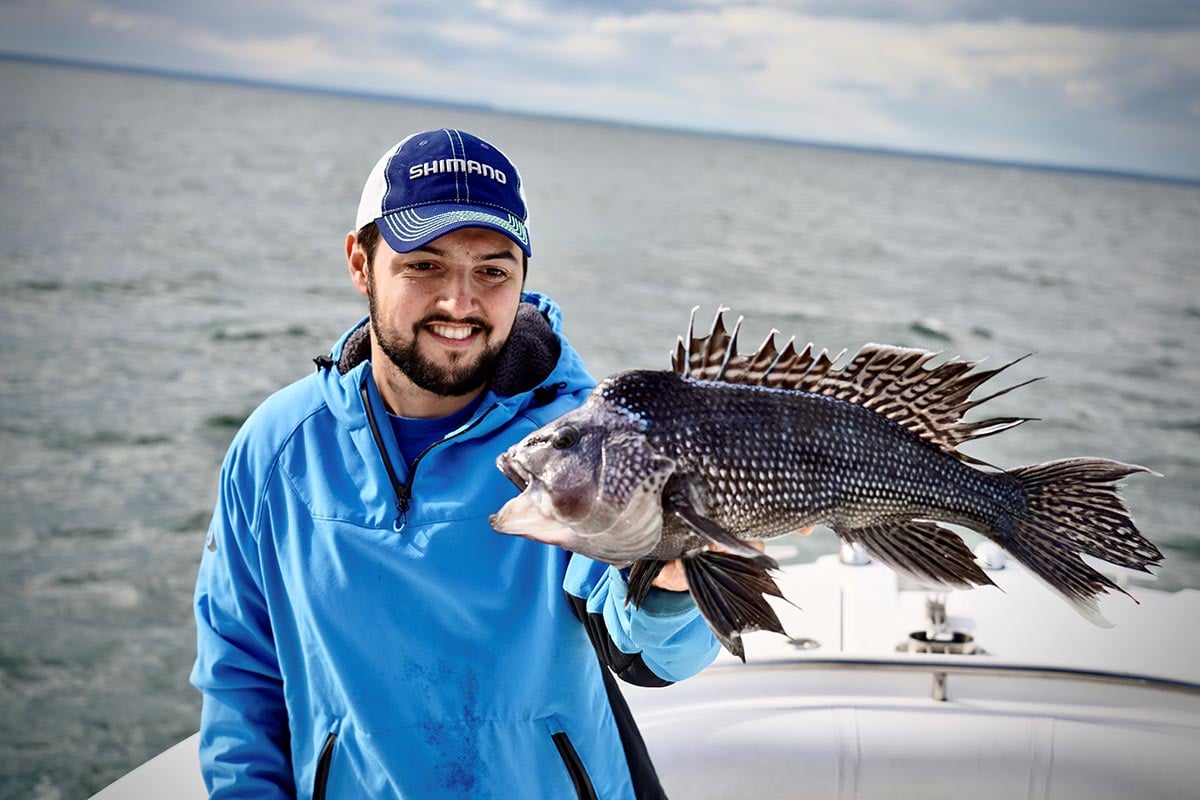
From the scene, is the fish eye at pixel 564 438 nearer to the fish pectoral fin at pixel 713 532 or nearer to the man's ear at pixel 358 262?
the fish pectoral fin at pixel 713 532

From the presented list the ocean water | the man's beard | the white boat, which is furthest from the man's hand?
the ocean water

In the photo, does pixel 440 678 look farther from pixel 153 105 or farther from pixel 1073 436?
pixel 153 105

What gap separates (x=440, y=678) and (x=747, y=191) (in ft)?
222

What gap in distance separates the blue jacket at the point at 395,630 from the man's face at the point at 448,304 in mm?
147

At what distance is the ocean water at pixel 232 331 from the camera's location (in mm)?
8543

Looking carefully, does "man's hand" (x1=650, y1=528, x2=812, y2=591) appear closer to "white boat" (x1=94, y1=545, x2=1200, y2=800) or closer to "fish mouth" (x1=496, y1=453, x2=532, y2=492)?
"fish mouth" (x1=496, y1=453, x2=532, y2=492)

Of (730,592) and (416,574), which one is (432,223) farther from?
(730,592)

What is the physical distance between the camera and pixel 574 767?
257 centimetres

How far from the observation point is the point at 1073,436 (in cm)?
1611

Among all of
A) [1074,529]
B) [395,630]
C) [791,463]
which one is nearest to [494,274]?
[395,630]

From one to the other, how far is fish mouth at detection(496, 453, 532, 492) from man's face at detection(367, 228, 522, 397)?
2.29 feet

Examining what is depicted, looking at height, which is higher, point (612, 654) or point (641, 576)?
point (641, 576)

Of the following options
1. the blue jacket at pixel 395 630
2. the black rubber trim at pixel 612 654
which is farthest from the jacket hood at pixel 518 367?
the black rubber trim at pixel 612 654

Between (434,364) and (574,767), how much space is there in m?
1.09
